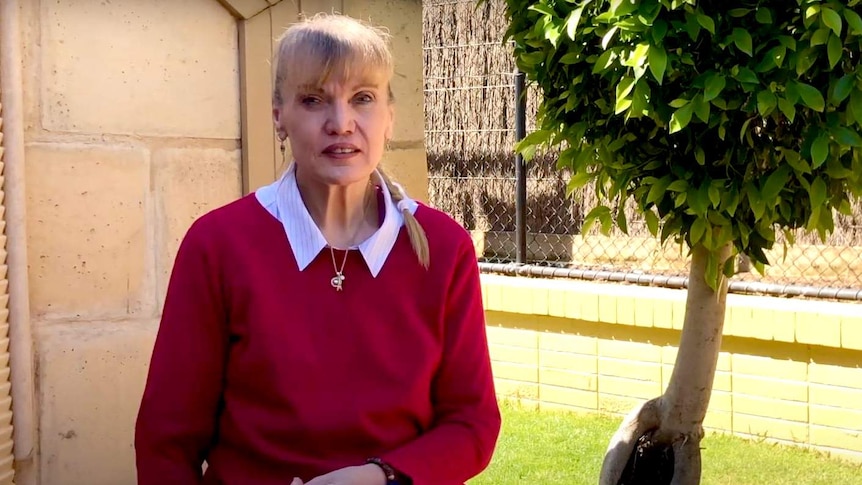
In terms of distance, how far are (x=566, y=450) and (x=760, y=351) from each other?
44.7 inches

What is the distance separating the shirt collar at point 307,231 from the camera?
2.05 m

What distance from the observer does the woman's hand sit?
1.91 m

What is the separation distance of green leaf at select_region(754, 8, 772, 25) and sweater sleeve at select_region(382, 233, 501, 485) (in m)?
1.69

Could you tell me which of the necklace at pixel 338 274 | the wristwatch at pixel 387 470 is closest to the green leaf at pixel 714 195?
the necklace at pixel 338 274

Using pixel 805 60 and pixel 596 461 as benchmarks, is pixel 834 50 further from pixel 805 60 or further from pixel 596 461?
pixel 596 461

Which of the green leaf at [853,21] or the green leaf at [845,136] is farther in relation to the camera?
the green leaf at [845,136]

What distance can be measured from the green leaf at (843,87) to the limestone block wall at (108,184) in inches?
71.1

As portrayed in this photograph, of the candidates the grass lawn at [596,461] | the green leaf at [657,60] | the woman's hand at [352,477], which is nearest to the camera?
the woman's hand at [352,477]

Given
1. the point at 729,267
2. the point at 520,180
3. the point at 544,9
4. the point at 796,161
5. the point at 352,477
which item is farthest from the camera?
the point at 520,180

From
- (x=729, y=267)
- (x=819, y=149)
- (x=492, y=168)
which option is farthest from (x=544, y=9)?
(x=492, y=168)

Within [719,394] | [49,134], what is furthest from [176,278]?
[719,394]

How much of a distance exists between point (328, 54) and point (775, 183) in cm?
200

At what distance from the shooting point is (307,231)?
6.75ft

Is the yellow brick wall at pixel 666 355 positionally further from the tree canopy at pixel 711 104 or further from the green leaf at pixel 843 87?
the green leaf at pixel 843 87
